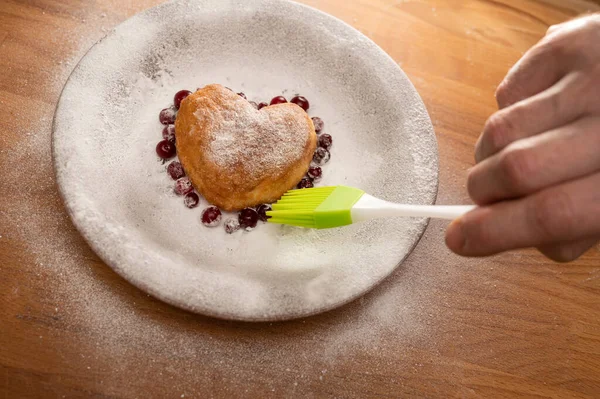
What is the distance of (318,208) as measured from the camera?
888mm

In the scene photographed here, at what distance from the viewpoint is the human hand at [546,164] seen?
23.1 inches

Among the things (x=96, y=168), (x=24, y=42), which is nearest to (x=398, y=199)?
(x=96, y=168)

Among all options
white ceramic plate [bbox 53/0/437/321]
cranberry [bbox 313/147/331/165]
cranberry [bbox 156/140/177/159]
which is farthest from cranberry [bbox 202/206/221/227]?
cranberry [bbox 313/147/331/165]

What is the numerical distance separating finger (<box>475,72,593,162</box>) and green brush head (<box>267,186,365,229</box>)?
1.01ft

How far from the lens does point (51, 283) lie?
873 millimetres

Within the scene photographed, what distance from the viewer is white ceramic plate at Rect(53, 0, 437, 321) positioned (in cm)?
82

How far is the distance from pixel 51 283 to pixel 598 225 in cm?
89

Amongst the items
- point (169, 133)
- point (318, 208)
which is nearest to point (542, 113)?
point (318, 208)

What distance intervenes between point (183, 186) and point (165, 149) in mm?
101

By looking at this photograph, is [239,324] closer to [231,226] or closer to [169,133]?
[231,226]

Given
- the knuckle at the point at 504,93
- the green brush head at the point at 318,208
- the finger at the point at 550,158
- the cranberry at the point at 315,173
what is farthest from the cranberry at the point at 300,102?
the finger at the point at 550,158

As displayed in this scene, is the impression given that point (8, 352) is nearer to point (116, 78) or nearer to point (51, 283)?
point (51, 283)

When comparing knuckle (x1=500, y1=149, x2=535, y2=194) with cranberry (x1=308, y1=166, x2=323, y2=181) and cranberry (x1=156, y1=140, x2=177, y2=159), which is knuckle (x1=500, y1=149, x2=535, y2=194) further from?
cranberry (x1=156, y1=140, x2=177, y2=159)

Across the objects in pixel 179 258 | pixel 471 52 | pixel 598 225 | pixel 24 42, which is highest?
pixel 598 225
